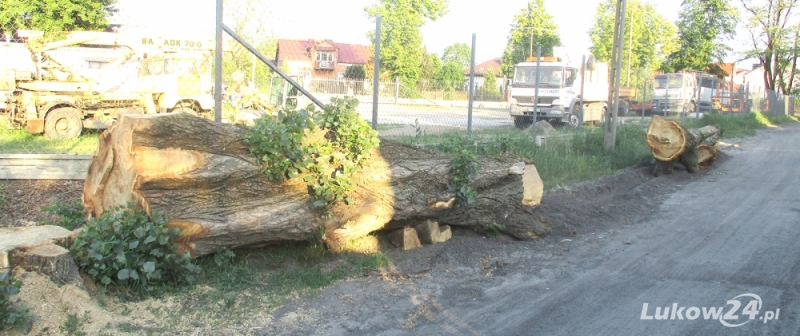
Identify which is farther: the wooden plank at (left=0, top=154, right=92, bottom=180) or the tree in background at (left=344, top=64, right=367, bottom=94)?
the tree in background at (left=344, top=64, right=367, bottom=94)

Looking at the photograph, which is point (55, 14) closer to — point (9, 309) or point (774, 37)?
point (9, 309)

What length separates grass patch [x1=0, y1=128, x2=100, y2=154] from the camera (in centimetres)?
988

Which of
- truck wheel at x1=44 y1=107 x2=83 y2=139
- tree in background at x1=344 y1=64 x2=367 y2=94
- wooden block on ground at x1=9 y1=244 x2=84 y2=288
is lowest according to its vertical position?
wooden block on ground at x1=9 y1=244 x2=84 y2=288

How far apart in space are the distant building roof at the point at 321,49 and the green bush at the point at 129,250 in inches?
180

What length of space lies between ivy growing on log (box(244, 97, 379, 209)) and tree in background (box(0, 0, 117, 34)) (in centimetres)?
1825

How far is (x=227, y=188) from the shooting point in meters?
5.51

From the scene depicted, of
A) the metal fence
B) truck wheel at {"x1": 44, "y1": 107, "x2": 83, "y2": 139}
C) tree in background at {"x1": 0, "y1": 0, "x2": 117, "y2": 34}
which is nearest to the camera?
the metal fence

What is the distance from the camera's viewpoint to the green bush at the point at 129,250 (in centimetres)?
483

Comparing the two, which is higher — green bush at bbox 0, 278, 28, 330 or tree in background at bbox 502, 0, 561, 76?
tree in background at bbox 502, 0, 561, 76

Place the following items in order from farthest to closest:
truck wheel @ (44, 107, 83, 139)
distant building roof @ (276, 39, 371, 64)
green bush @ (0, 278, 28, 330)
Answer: truck wheel @ (44, 107, 83, 139) < distant building roof @ (276, 39, 371, 64) < green bush @ (0, 278, 28, 330)

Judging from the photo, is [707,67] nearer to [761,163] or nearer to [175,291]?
[761,163]

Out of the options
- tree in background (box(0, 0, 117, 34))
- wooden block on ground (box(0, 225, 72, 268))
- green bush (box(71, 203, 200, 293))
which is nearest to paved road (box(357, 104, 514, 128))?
green bush (box(71, 203, 200, 293))

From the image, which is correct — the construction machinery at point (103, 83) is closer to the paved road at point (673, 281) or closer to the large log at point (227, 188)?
the large log at point (227, 188)

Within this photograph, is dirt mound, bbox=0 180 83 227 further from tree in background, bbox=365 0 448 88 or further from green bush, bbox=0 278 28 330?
tree in background, bbox=365 0 448 88
